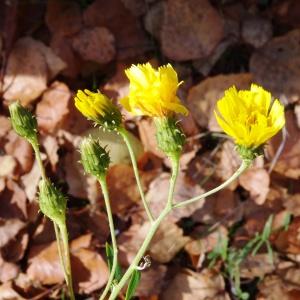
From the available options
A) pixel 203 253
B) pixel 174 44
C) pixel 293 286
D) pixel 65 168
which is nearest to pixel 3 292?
pixel 65 168

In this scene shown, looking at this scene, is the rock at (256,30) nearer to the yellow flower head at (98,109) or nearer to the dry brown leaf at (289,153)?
the dry brown leaf at (289,153)

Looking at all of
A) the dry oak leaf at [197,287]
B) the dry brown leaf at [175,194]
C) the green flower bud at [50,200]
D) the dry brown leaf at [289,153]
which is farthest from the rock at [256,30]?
the green flower bud at [50,200]

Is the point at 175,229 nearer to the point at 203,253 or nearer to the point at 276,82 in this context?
the point at 203,253

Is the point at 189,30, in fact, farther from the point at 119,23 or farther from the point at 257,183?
the point at 257,183

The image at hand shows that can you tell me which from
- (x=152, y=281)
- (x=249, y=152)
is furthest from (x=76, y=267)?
(x=249, y=152)

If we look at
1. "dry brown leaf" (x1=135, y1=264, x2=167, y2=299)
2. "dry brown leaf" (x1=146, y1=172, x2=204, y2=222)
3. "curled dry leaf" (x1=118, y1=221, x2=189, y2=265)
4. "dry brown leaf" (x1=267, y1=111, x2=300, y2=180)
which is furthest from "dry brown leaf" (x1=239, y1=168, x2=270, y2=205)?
"dry brown leaf" (x1=135, y1=264, x2=167, y2=299)

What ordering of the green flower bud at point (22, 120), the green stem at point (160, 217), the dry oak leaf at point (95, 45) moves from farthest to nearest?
the dry oak leaf at point (95, 45)
the green flower bud at point (22, 120)
the green stem at point (160, 217)

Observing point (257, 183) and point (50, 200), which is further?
point (257, 183)
